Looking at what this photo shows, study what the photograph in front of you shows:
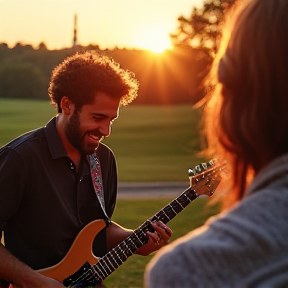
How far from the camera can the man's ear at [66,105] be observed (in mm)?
3929

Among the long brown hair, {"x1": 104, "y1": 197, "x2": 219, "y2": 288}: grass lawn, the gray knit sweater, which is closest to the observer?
the gray knit sweater

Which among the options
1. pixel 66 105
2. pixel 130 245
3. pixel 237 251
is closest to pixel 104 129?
pixel 66 105

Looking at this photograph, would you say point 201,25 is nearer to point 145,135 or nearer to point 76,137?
point 145,135

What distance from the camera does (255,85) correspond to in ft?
3.62

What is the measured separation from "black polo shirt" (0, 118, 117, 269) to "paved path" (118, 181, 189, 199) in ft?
28.1

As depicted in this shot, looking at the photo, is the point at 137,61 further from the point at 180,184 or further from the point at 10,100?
the point at 180,184

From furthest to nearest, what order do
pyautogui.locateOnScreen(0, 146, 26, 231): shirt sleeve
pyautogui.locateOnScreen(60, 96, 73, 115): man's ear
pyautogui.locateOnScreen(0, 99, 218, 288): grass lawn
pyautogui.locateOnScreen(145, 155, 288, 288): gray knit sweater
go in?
pyautogui.locateOnScreen(0, 99, 218, 288): grass lawn < pyautogui.locateOnScreen(60, 96, 73, 115): man's ear < pyautogui.locateOnScreen(0, 146, 26, 231): shirt sleeve < pyautogui.locateOnScreen(145, 155, 288, 288): gray knit sweater

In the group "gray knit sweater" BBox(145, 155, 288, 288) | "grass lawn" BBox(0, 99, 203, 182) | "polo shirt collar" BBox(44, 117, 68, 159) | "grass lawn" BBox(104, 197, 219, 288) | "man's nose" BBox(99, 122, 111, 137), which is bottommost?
"grass lawn" BBox(0, 99, 203, 182)

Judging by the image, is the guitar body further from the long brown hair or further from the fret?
the long brown hair

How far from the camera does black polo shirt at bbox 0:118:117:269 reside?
3.48 metres

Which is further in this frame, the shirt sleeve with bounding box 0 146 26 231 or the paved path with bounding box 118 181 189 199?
the paved path with bounding box 118 181 189 199

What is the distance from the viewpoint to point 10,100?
46812 mm

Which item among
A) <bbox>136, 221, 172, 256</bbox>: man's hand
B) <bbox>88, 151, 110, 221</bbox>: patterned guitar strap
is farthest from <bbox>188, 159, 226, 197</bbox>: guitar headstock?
<bbox>88, 151, 110, 221</bbox>: patterned guitar strap

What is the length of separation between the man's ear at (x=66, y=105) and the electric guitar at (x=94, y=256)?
69 cm
